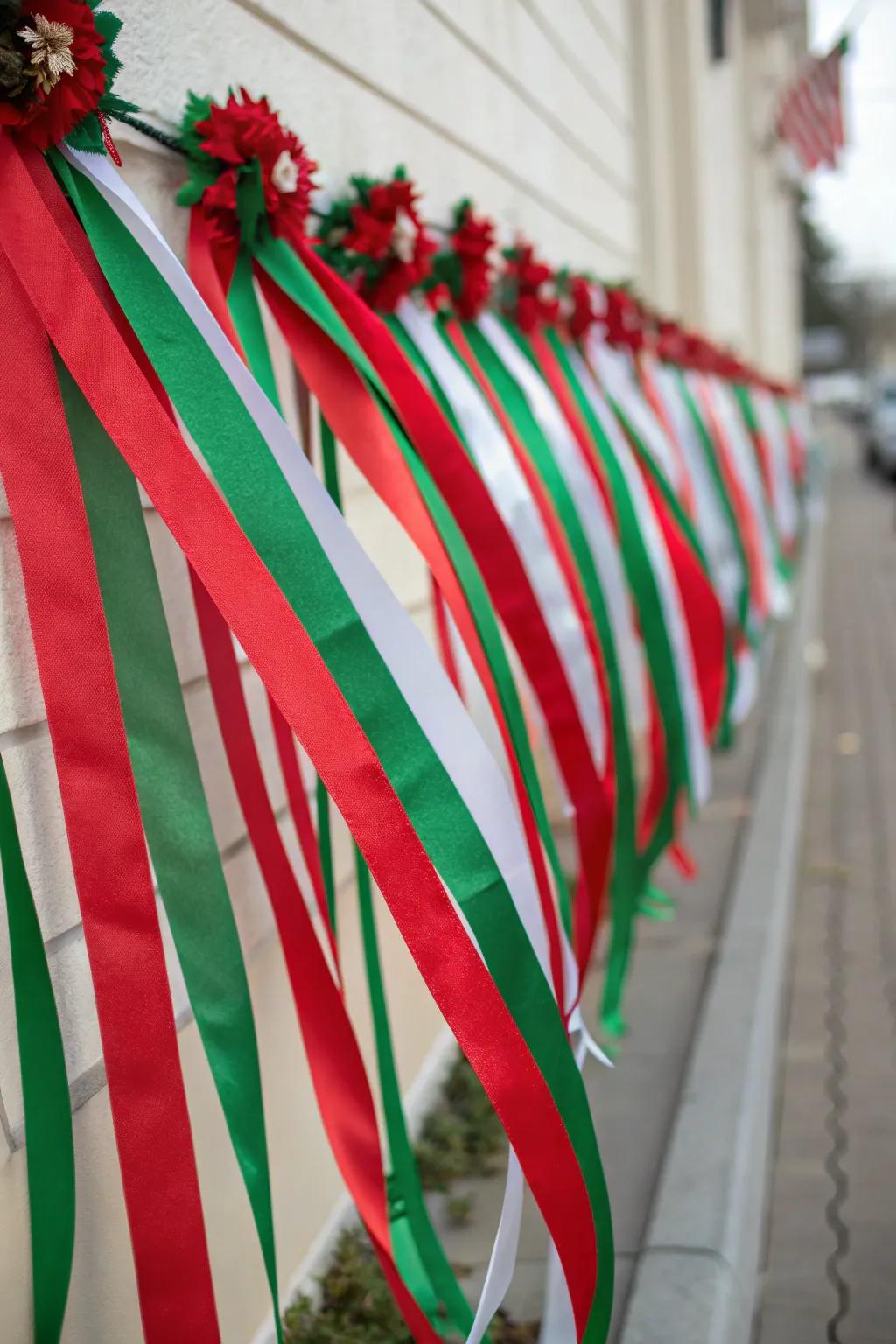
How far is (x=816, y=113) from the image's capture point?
8516 millimetres

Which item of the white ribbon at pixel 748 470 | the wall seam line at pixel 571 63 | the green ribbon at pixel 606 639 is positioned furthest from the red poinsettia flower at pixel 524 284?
the white ribbon at pixel 748 470

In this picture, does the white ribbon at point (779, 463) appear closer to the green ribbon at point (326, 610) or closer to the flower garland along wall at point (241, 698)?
the flower garland along wall at point (241, 698)

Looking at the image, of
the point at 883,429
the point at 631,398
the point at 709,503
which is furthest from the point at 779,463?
the point at 883,429

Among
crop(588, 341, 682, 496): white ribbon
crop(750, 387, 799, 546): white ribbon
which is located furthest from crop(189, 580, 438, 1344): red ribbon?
crop(750, 387, 799, 546): white ribbon

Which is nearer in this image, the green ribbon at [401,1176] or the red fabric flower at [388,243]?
the green ribbon at [401,1176]

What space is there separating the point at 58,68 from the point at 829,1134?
2773 millimetres

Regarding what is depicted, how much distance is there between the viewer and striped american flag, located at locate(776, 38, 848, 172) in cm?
830

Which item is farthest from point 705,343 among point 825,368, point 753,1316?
point 825,368

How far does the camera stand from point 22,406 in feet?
4.66

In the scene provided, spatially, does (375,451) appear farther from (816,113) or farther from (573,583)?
(816,113)

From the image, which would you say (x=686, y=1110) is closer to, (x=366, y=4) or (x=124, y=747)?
(x=124, y=747)

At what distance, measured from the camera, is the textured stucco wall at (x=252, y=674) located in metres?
1.55

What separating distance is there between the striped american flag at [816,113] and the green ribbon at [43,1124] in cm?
839

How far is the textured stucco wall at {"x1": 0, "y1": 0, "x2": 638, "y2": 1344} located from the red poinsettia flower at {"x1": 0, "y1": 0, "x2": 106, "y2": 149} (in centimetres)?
34
